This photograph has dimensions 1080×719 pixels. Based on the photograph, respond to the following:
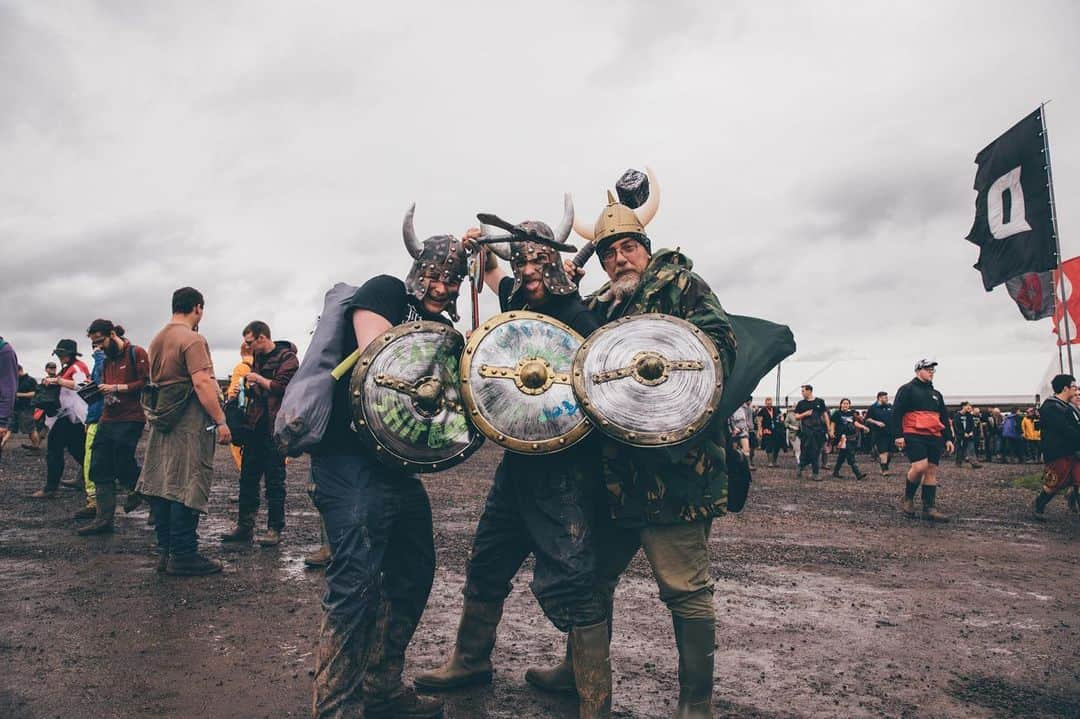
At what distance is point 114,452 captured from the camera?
6.61 metres

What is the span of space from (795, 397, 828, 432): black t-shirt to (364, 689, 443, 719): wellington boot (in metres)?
14.0

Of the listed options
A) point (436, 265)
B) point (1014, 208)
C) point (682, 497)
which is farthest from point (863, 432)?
point (436, 265)

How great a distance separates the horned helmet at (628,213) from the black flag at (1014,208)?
11.4 m

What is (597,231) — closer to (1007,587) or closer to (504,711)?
(504,711)

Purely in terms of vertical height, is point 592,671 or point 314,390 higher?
point 314,390

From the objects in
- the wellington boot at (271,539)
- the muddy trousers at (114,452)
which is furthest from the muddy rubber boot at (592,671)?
the muddy trousers at (114,452)

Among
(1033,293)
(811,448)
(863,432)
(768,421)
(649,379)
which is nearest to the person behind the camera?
(649,379)

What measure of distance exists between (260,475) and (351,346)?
4.21m

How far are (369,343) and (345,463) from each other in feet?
1.58

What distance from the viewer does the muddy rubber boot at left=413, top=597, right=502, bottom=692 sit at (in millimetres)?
3395

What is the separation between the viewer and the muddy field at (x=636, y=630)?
127 inches

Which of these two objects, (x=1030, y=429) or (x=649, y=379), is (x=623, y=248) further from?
(x=1030, y=429)

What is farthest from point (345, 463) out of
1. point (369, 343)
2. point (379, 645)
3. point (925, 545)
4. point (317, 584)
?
point (925, 545)

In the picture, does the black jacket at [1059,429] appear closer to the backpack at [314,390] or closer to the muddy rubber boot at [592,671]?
the muddy rubber boot at [592,671]
